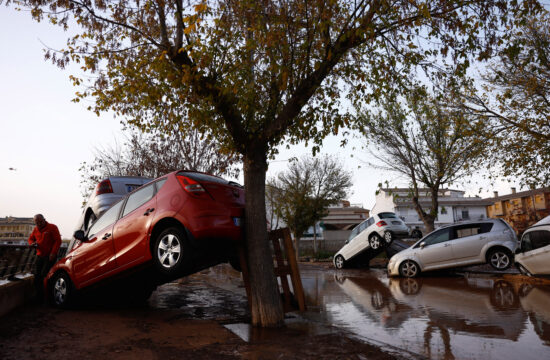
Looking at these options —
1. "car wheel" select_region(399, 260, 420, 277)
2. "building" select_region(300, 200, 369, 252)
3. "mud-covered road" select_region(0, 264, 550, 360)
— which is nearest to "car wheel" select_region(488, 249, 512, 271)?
"mud-covered road" select_region(0, 264, 550, 360)

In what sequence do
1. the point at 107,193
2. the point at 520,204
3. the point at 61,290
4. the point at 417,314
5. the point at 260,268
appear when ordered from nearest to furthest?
the point at 260,268 → the point at 417,314 → the point at 61,290 → the point at 107,193 → the point at 520,204

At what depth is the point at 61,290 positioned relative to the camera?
26.0 ft

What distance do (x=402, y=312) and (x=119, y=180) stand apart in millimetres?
7369

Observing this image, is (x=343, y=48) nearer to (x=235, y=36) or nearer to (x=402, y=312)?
(x=235, y=36)

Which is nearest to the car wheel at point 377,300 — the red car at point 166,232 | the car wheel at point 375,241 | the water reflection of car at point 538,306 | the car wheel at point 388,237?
the water reflection of car at point 538,306

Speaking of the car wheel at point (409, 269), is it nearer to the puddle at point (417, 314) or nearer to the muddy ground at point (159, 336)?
the puddle at point (417, 314)

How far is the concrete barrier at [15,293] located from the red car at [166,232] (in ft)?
3.26

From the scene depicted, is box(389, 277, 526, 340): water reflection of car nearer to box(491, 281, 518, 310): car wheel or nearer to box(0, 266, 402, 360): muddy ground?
box(491, 281, 518, 310): car wheel

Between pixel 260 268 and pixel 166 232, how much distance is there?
1593 mm

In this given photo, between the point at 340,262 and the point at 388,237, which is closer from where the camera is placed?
the point at 388,237

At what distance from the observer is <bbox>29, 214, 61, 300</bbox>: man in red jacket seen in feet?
30.8

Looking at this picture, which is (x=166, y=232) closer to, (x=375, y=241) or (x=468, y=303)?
(x=468, y=303)

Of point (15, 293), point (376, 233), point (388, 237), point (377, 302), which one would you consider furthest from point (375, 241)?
point (15, 293)

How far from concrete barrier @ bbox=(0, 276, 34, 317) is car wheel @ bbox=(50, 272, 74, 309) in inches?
25.0
